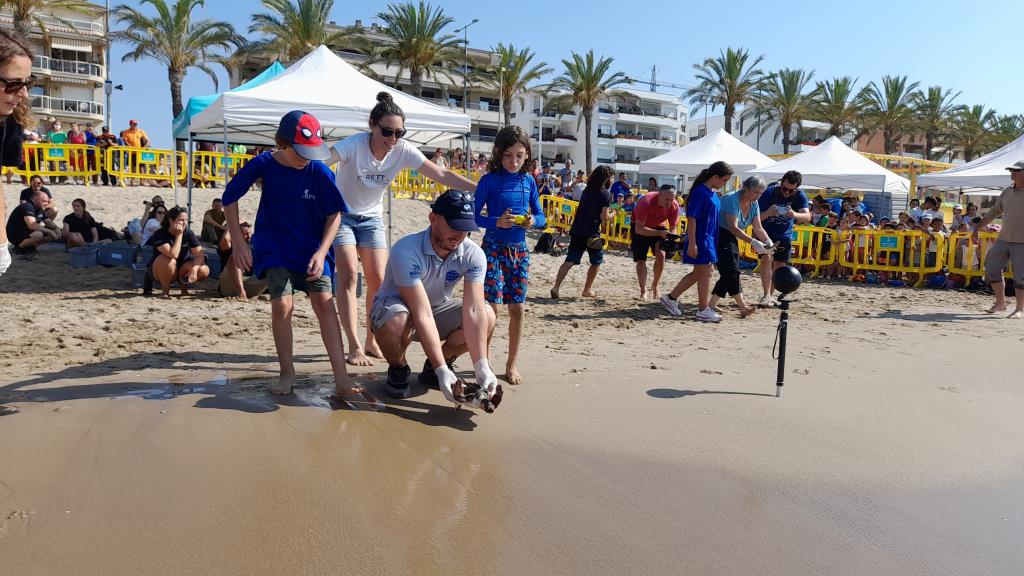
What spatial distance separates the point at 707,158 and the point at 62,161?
15.0 meters

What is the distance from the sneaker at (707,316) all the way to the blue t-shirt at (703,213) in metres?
0.68

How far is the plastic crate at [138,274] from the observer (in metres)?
8.62

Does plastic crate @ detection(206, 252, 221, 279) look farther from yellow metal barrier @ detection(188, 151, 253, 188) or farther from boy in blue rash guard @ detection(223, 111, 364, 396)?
yellow metal barrier @ detection(188, 151, 253, 188)

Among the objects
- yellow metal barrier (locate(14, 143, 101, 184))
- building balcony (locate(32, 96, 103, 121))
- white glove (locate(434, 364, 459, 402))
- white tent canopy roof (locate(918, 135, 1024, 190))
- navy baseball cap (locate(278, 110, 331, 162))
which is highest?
building balcony (locate(32, 96, 103, 121))

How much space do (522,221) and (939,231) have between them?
10839 millimetres

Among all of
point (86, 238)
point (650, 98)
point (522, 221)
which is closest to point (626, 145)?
point (650, 98)

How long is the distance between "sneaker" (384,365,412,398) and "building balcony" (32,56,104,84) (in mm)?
54819

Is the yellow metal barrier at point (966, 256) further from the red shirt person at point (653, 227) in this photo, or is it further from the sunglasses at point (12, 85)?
the sunglasses at point (12, 85)

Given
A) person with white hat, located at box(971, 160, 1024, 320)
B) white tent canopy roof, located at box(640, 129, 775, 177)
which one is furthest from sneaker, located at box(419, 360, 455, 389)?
white tent canopy roof, located at box(640, 129, 775, 177)

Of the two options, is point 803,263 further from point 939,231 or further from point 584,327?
point 584,327

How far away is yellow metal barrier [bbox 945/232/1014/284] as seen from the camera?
11992mm

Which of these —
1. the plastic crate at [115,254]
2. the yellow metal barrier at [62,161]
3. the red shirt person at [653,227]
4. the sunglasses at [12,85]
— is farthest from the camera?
the yellow metal barrier at [62,161]

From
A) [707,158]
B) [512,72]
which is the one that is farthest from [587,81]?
[707,158]

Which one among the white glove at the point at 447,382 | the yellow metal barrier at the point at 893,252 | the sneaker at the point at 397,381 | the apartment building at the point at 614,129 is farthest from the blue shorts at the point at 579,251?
the apartment building at the point at 614,129
